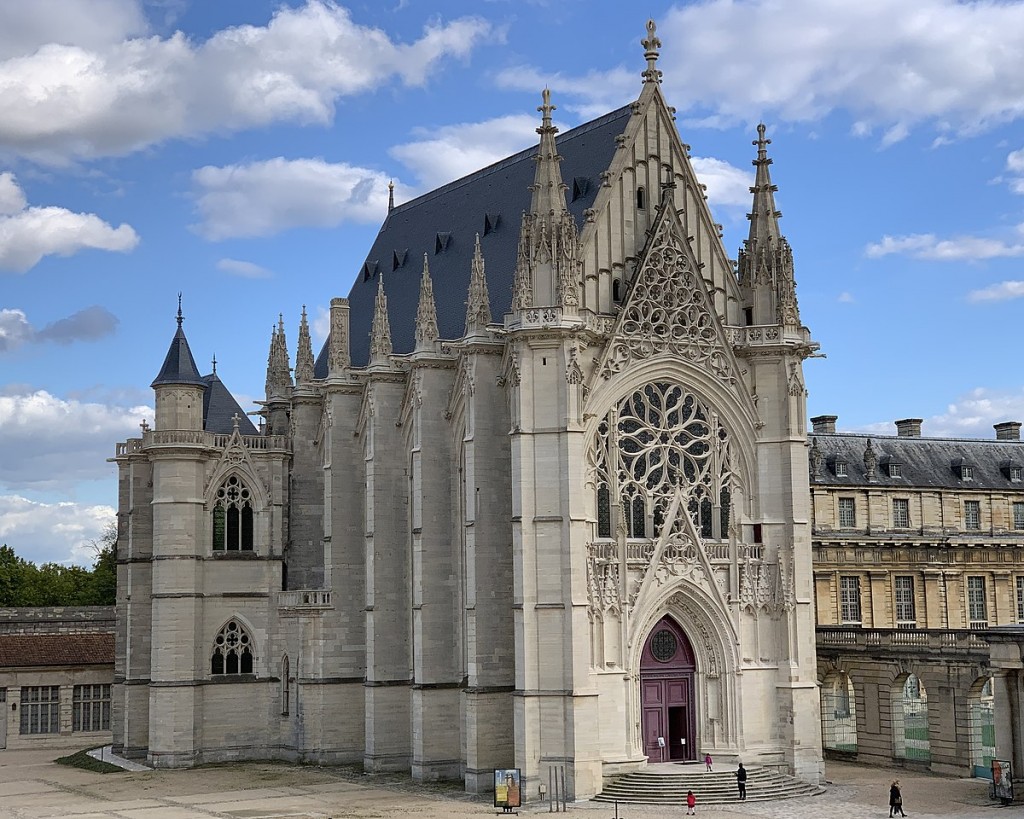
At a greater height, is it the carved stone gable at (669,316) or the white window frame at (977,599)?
the carved stone gable at (669,316)

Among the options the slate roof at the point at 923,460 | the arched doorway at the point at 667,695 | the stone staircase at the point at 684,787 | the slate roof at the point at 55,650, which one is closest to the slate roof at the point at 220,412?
the slate roof at the point at 55,650

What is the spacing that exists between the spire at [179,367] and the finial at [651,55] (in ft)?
76.0

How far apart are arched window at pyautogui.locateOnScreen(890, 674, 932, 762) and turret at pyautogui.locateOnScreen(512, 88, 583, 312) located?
19.3m

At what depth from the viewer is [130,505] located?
66.4 m

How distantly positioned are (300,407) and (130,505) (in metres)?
9.09

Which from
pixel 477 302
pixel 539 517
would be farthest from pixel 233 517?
pixel 539 517

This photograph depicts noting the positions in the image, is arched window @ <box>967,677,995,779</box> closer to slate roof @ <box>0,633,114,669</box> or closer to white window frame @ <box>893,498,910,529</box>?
white window frame @ <box>893,498,910,529</box>

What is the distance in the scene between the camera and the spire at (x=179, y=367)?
62625 mm

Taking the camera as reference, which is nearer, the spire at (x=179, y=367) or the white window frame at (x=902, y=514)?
the spire at (x=179, y=367)

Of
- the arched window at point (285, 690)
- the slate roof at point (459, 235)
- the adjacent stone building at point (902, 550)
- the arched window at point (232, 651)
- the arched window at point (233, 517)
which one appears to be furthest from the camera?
the arched window at point (233, 517)

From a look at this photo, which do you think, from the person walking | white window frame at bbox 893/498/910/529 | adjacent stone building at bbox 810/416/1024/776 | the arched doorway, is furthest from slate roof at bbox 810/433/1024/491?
the person walking

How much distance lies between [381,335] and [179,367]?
34.3 ft

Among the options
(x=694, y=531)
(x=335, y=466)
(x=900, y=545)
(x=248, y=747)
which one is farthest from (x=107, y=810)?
(x=900, y=545)

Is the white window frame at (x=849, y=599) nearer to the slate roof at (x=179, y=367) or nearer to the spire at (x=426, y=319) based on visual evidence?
the spire at (x=426, y=319)
